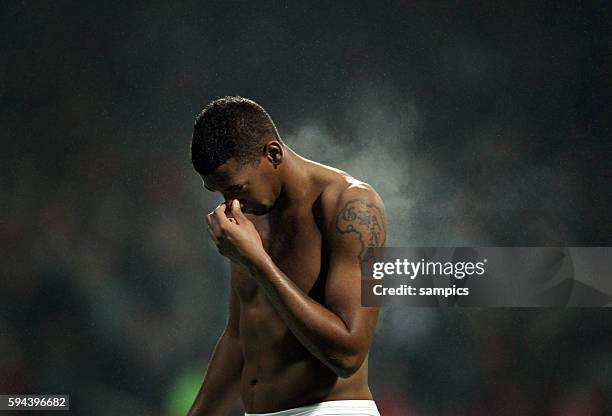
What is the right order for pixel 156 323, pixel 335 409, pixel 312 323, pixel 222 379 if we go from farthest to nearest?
pixel 156 323
pixel 222 379
pixel 335 409
pixel 312 323

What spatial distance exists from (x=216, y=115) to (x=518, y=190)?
3351 millimetres

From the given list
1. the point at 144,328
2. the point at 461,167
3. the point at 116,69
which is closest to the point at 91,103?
the point at 116,69

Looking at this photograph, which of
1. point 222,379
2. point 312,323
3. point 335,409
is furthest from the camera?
point 222,379

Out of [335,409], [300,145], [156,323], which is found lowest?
[335,409]

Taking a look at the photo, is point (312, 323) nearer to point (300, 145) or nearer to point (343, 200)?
point (343, 200)

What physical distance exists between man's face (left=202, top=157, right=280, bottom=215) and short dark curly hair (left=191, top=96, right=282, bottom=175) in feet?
0.04

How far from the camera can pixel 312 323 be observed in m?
1.52

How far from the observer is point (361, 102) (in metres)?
4.69

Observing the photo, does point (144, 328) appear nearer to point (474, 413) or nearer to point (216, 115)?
point (474, 413)

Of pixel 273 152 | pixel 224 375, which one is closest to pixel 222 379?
pixel 224 375

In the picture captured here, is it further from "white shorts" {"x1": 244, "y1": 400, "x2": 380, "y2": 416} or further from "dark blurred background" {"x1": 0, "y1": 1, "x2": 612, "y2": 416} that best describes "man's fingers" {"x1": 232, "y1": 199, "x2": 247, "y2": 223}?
"dark blurred background" {"x1": 0, "y1": 1, "x2": 612, "y2": 416}

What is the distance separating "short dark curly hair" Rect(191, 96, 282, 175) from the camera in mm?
1628

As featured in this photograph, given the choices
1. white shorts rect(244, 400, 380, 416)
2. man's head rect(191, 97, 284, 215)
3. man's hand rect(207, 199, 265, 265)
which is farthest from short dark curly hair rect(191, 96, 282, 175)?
white shorts rect(244, 400, 380, 416)

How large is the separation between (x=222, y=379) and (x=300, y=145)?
9.19 feet
